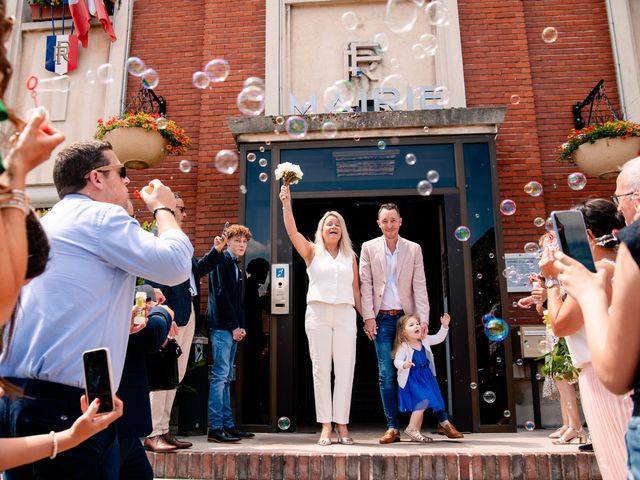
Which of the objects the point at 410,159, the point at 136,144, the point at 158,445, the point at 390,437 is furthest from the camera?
the point at 136,144

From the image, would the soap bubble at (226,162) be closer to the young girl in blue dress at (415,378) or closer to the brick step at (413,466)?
the young girl in blue dress at (415,378)

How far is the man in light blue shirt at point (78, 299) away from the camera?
6.15 ft

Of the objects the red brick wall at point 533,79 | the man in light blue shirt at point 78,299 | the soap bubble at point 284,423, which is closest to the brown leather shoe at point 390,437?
the soap bubble at point 284,423

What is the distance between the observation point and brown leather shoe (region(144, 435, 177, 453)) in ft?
15.9

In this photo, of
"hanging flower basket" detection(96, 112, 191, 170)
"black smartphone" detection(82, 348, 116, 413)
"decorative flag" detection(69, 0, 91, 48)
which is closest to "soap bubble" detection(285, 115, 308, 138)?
"hanging flower basket" detection(96, 112, 191, 170)

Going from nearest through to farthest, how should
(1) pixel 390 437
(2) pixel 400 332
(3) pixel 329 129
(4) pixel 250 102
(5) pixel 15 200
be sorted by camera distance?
(5) pixel 15 200 < (1) pixel 390 437 < (2) pixel 400 332 < (4) pixel 250 102 < (3) pixel 329 129

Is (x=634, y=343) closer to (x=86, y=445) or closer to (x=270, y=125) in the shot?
(x=86, y=445)

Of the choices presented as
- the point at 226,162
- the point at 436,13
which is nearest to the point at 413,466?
the point at 226,162

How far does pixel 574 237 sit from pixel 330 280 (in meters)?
3.66

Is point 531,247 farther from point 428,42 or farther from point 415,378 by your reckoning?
point 428,42

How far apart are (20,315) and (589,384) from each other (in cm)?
267

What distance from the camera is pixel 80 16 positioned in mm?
8484

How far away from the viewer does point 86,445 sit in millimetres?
1891

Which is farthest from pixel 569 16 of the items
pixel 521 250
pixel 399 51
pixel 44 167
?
pixel 44 167
